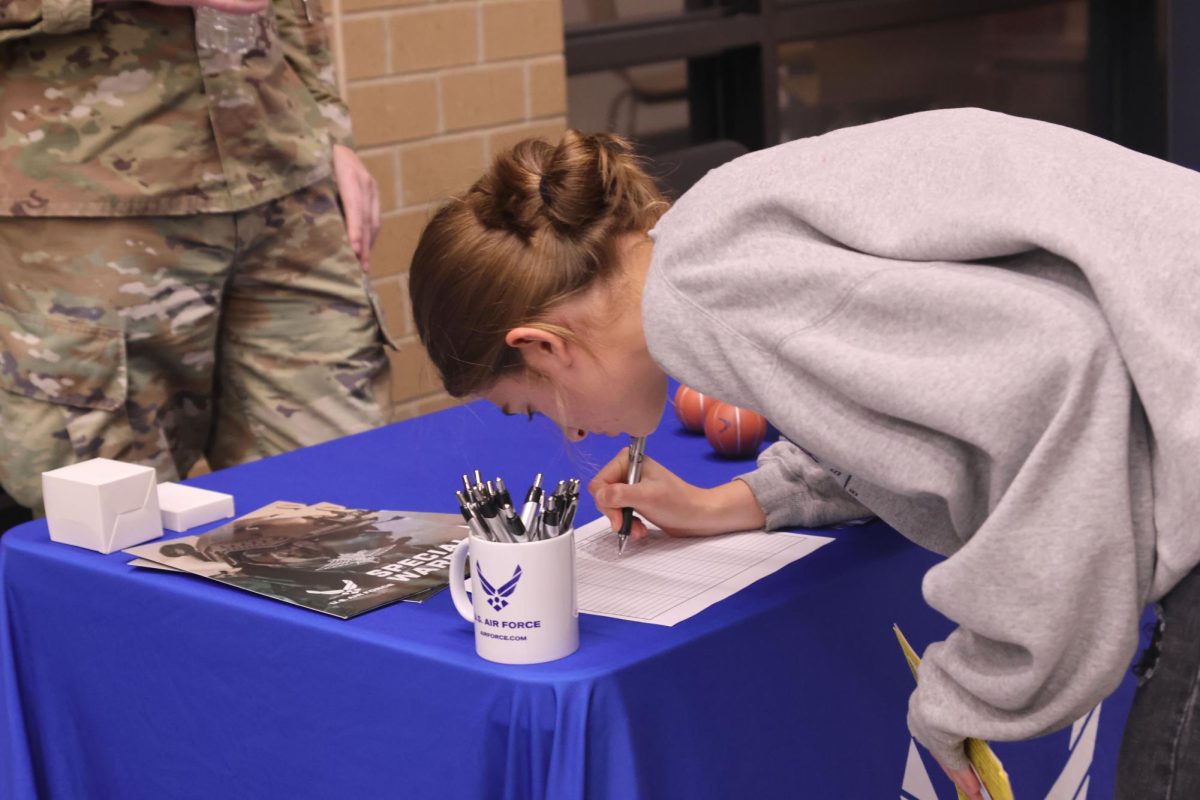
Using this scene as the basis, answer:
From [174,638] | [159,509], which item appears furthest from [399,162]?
[174,638]

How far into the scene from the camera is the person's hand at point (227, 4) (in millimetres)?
1701

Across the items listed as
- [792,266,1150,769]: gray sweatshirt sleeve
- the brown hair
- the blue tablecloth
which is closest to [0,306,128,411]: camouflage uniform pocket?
the blue tablecloth

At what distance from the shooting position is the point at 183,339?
73.6 inches

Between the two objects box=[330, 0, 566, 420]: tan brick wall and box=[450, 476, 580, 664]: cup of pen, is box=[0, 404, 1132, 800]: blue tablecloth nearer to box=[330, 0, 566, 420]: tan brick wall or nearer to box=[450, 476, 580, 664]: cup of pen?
box=[450, 476, 580, 664]: cup of pen

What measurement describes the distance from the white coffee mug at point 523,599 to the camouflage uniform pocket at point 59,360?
0.93 metres

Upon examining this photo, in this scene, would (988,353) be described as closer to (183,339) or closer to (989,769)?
(989,769)

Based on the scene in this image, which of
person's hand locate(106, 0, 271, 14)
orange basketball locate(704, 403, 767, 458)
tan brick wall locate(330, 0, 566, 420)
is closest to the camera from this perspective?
orange basketball locate(704, 403, 767, 458)

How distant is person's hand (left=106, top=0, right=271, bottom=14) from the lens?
170 centimetres

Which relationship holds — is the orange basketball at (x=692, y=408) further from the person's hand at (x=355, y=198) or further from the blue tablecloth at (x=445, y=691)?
the person's hand at (x=355, y=198)

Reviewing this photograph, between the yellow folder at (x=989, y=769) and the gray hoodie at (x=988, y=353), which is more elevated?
the gray hoodie at (x=988, y=353)

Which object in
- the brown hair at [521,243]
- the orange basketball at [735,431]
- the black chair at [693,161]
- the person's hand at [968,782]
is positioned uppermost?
the brown hair at [521,243]

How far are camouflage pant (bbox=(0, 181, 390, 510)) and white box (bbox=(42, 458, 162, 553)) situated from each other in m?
0.46

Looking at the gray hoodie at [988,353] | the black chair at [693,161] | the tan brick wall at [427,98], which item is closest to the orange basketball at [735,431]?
the gray hoodie at [988,353]

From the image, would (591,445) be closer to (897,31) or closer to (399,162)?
(399,162)
